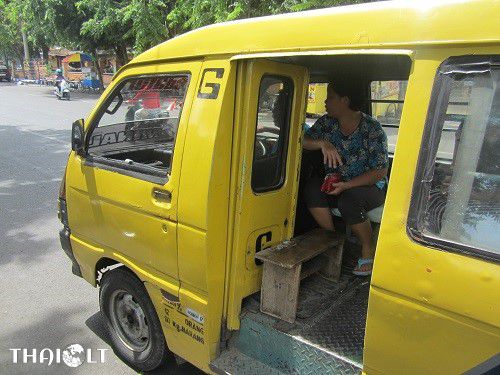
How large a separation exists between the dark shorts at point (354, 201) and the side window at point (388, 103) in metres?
0.76

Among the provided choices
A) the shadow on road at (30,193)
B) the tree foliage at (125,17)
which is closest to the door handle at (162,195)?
the shadow on road at (30,193)

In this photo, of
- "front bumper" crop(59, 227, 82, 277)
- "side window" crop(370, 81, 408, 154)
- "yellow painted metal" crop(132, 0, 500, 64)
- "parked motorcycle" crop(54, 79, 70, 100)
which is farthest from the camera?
"parked motorcycle" crop(54, 79, 70, 100)

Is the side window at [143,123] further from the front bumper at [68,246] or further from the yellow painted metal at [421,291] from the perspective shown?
the yellow painted metal at [421,291]

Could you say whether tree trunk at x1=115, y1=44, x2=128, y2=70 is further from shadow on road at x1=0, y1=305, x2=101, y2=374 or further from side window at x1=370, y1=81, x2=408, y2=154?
side window at x1=370, y1=81, x2=408, y2=154

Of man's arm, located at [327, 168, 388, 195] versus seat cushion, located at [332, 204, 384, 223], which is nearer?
man's arm, located at [327, 168, 388, 195]

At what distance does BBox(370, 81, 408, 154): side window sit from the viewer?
338cm

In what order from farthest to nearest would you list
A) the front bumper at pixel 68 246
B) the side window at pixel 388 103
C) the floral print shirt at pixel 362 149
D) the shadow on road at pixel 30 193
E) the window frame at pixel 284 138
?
1. the shadow on road at pixel 30 193
2. the side window at pixel 388 103
3. the front bumper at pixel 68 246
4. the floral print shirt at pixel 362 149
5. the window frame at pixel 284 138

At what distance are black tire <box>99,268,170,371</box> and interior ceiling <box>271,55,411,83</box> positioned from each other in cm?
169

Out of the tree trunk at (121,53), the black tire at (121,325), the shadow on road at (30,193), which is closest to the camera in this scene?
the black tire at (121,325)

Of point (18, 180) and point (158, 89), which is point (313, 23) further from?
point (18, 180)

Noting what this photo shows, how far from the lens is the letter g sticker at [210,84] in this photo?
6.80ft

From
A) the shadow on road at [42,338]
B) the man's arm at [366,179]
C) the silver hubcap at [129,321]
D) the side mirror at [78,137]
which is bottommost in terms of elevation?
the shadow on road at [42,338]

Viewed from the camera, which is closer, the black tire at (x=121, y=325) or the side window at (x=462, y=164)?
the side window at (x=462, y=164)

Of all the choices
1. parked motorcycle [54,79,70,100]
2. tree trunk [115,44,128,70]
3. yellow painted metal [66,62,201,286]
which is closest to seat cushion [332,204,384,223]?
yellow painted metal [66,62,201,286]
